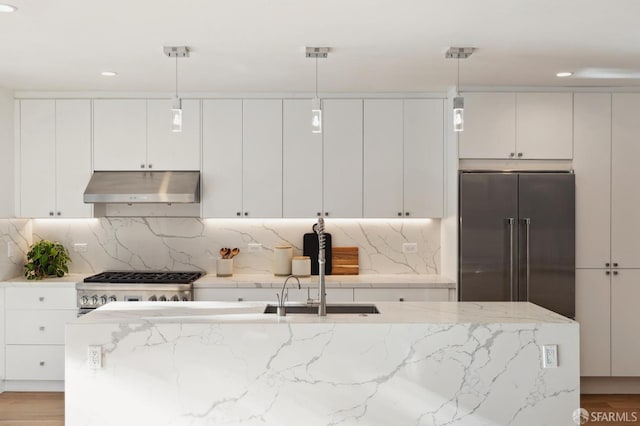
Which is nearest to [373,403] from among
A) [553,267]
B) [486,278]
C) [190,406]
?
Answer: [190,406]

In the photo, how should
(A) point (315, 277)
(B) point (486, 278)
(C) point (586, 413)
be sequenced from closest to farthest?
1. (C) point (586, 413)
2. (B) point (486, 278)
3. (A) point (315, 277)

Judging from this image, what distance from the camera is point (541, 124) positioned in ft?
16.0

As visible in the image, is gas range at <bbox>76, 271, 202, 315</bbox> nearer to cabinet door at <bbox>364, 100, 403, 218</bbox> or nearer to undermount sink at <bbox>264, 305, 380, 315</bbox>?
undermount sink at <bbox>264, 305, 380, 315</bbox>

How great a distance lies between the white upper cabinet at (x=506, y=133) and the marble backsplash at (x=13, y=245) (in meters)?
3.94

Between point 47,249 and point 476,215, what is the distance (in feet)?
12.2

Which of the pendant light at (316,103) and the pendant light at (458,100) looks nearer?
the pendant light at (458,100)

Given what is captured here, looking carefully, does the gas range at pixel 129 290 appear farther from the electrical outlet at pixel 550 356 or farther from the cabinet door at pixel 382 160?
the electrical outlet at pixel 550 356

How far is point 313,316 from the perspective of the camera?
3.25m

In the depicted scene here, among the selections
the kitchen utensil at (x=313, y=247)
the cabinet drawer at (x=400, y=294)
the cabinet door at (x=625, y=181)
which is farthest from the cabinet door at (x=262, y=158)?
the cabinet door at (x=625, y=181)

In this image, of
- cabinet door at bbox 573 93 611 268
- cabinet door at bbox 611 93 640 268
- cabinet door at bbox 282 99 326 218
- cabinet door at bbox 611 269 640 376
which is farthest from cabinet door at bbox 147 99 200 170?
cabinet door at bbox 611 269 640 376

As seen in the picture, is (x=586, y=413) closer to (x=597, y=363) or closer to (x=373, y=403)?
(x=597, y=363)

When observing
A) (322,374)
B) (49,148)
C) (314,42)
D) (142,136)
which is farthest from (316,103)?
(49,148)

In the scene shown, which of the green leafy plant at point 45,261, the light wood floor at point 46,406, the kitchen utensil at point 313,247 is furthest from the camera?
the kitchen utensil at point 313,247

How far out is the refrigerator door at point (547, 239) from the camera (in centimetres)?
477
